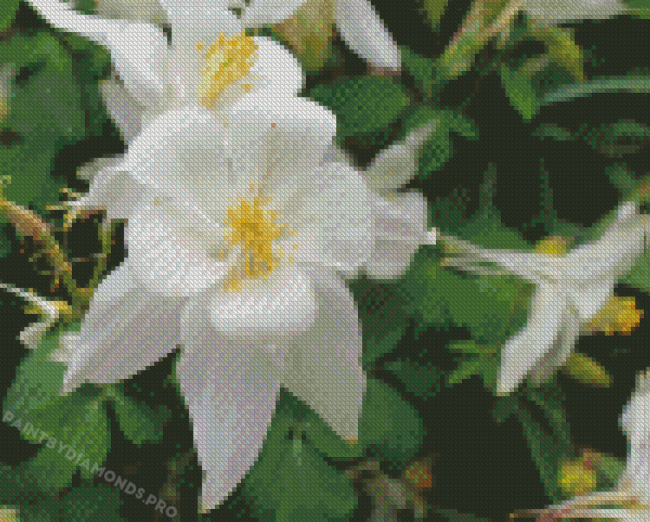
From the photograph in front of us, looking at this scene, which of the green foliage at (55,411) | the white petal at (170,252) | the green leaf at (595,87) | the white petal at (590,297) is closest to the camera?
the white petal at (170,252)

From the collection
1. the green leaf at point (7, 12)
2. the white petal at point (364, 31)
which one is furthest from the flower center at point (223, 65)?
the green leaf at point (7, 12)

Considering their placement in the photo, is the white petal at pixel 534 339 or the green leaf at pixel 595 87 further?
the green leaf at pixel 595 87

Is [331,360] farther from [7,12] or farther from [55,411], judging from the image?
[7,12]

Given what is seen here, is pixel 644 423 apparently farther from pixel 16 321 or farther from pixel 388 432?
pixel 16 321

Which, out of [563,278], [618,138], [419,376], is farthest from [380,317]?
[618,138]

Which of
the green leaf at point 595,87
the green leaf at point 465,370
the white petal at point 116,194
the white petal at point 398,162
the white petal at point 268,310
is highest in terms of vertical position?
the white petal at point 116,194

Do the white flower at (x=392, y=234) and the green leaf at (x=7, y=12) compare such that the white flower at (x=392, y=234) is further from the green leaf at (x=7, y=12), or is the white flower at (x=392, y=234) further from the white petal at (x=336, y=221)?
the green leaf at (x=7, y=12)
